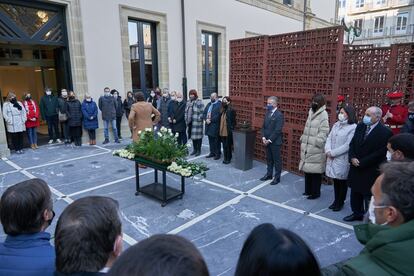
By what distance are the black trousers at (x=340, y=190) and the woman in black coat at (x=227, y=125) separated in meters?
3.13

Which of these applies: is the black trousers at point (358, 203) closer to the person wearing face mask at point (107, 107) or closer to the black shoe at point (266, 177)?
the black shoe at point (266, 177)

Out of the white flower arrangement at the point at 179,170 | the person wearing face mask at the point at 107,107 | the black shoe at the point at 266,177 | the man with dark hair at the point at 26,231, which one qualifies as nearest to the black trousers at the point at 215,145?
the black shoe at the point at 266,177

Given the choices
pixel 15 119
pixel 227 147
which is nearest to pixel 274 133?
pixel 227 147

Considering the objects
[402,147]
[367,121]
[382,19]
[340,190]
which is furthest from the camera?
[382,19]

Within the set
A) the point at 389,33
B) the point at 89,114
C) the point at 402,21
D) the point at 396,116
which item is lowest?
the point at 89,114

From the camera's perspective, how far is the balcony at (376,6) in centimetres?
3498

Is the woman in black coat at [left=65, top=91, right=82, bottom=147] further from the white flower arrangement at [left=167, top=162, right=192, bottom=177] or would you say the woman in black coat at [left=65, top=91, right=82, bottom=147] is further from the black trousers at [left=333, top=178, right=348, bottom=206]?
the black trousers at [left=333, top=178, right=348, bottom=206]

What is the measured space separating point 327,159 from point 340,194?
1.97 feet

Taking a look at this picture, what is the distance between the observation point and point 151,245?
2.96 ft

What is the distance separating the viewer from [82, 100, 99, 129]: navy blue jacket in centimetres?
931

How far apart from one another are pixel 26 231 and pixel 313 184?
4.68m

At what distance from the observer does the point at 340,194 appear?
4844mm

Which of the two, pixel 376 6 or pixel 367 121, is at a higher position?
pixel 376 6

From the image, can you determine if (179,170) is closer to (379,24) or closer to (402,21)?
(402,21)
